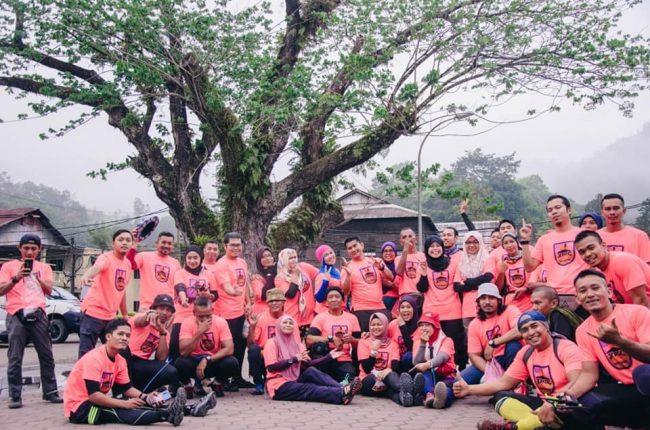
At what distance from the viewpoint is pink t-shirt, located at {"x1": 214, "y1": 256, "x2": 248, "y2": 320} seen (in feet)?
27.0

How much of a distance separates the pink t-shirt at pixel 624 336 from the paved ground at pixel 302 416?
1.44 metres

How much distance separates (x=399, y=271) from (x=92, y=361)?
4210 mm

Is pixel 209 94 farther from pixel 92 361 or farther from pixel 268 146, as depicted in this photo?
pixel 92 361

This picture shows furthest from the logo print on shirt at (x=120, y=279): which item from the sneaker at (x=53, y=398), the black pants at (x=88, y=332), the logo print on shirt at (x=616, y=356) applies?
the logo print on shirt at (x=616, y=356)

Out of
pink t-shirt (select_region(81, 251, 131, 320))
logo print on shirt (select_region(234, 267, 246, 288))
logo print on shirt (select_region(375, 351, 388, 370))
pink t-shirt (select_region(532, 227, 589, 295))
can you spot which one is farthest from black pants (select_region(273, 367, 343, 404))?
pink t-shirt (select_region(532, 227, 589, 295))

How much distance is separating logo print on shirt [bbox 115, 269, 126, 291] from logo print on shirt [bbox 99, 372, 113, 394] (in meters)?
1.65

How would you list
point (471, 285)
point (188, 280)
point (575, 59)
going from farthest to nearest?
1. point (575, 59)
2. point (188, 280)
3. point (471, 285)

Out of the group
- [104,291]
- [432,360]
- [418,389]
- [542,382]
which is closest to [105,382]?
[104,291]

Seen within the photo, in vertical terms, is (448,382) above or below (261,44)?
below

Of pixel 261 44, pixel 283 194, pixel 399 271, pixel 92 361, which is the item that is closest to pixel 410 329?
pixel 399 271

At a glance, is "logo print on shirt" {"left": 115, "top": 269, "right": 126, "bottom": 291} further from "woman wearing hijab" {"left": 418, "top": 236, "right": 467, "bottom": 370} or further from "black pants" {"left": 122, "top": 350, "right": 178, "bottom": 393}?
"woman wearing hijab" {"left": 418, "top": 236, "right": 467, "bottom": 370}

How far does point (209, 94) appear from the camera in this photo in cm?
1352

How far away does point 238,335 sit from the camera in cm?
830

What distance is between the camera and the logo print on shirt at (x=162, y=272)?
775 centimetres
